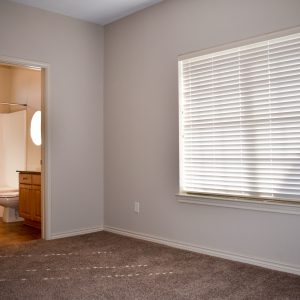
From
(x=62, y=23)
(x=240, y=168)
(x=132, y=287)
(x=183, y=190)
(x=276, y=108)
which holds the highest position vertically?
(x=62, y=23)

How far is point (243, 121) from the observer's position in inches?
132

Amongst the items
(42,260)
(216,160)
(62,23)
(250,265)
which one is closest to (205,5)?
(216,160)

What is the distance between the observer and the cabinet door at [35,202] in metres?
4.89

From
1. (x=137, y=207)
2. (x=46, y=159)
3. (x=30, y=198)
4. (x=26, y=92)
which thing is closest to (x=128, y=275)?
(x=137, y=207)

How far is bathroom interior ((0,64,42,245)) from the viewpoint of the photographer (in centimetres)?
561

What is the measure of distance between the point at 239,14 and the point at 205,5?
43 cm

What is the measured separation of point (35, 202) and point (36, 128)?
1.44 m

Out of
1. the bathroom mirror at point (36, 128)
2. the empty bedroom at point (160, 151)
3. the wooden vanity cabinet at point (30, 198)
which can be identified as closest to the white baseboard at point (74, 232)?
the empty bedroom at point (160, 151)

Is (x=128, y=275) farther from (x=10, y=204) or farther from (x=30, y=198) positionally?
(x=10, y=204)

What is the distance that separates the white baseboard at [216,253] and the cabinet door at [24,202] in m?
A: 1.30

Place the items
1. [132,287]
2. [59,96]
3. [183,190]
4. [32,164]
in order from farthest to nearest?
[32,164], [59,96], [183,190], [132,287]

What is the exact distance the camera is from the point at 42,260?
3.45 m

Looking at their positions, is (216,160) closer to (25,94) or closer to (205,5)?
(205,5)

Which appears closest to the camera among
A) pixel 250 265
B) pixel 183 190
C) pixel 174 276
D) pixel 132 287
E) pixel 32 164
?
pixel 132 287
